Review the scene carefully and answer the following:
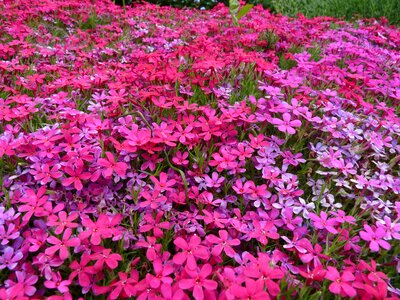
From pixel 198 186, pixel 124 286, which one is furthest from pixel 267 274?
pixel 198 186

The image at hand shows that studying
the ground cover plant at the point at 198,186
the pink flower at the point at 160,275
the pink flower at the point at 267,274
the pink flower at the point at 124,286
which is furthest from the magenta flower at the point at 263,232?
the pink flower at the point at 124,286

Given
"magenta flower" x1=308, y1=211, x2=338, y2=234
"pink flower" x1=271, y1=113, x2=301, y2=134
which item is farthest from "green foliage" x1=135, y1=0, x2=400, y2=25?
"magenta flower" x1=308, y1=211, x2=338, y2=234

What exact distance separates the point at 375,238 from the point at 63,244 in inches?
49.6

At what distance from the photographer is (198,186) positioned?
186 centimetres

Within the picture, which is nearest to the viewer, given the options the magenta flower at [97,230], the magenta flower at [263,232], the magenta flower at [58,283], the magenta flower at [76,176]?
the magenta flower at [58,283]

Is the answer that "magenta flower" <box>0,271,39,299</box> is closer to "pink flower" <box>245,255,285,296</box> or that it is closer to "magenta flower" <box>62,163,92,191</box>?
"magenta flower" <box>62,163,92,191</box>

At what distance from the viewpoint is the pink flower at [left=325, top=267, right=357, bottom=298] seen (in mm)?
1274

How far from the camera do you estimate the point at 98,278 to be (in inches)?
55.2

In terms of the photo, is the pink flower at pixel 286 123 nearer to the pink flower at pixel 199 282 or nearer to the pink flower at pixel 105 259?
the pink flower at pixel 199 282

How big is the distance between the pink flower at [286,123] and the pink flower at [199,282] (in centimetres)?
91

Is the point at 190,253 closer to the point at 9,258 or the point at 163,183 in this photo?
the point at 163,183

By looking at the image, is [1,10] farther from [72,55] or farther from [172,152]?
[172,152]

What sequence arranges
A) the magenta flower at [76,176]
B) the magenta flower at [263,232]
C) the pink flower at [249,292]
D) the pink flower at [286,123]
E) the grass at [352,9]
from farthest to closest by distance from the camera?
the grass at [352,9], the pink flower at [286,123], the magenta flower at [76,176], the magenta flower at [263,232], the pink flower at [249,292]

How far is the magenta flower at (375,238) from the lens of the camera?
1.49 m
